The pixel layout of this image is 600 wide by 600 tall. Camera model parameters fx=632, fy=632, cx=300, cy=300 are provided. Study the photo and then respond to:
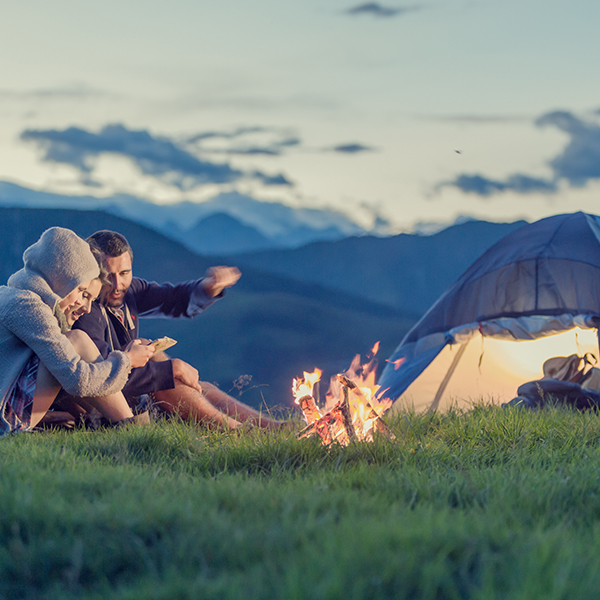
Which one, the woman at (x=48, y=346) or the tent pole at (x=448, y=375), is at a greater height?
the woman at (x=48, y=346)

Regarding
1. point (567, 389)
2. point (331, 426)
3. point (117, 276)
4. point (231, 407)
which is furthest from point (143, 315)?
point (567, 389)

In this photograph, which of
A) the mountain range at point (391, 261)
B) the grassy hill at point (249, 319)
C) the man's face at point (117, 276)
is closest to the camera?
the man's face at point (117, 276)

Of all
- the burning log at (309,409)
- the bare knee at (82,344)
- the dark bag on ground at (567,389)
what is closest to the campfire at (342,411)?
the burning log at (309,409)

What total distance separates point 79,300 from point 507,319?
4.45 meters

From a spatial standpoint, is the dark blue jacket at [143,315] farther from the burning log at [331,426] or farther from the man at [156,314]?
the burning log at [331,426]

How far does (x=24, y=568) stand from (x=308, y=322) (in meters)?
57.3

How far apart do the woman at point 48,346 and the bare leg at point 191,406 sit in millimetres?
377

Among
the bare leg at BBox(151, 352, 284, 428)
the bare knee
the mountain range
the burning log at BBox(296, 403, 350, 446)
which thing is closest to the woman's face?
the bare knee

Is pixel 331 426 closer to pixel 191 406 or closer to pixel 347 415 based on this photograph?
pixel 347 415

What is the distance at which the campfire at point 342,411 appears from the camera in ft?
11.5

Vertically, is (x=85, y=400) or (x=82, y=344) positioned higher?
(x=82, y=344)

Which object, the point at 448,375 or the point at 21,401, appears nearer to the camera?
the point at 21,401

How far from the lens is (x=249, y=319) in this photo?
56.1 m

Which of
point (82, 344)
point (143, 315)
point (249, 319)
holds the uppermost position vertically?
point (143, 315)
